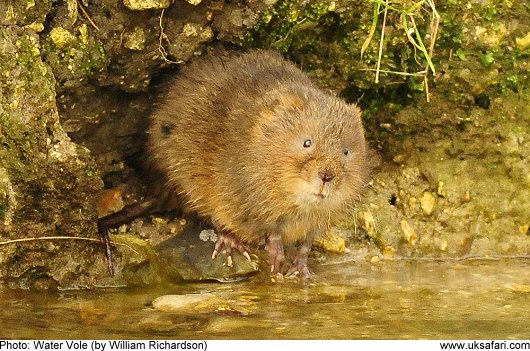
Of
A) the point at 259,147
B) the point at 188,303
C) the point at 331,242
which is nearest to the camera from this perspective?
the point at 188,303

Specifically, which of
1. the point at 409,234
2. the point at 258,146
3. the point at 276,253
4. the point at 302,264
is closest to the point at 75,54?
the point at 258,146

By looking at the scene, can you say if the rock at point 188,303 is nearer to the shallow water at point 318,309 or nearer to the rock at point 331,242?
the shallow water at point 318,309

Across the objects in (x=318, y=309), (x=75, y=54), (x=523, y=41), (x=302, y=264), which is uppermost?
(x=523, y=41)

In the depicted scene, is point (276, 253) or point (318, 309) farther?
point (276, 253)

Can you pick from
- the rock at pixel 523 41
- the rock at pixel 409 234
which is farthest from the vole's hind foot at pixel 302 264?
the rock at pixel 523 41

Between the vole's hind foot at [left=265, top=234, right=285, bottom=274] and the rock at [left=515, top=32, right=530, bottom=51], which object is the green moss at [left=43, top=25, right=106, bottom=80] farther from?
the rock at [left=515, top=32, right=530, bottom=51]

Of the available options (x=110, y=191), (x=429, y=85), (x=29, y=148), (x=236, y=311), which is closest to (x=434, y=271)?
(x=429, y=85)

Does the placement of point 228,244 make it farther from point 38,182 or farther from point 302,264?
point 38,182
